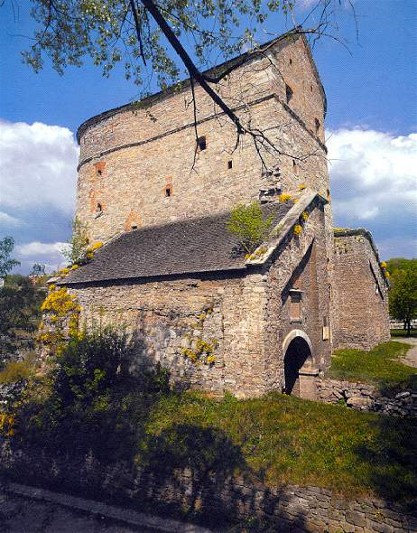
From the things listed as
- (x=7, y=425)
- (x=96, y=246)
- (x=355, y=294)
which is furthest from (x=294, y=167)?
(x=7, y=425)

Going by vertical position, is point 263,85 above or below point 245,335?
above

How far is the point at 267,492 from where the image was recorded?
6.97 metres

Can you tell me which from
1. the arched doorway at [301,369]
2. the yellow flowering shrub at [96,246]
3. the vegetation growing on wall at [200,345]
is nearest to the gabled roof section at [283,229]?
the vegetation growing on wall at [200,345]

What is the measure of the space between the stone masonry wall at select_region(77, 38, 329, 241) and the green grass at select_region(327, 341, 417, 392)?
806cm

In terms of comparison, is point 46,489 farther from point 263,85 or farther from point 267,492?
point 263,85

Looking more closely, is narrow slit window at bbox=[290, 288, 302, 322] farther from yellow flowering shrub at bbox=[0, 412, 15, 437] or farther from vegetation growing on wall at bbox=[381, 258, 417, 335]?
vegetation growing on wall at bbox=[381, 258, 417, 335]

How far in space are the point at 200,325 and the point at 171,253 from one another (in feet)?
11.5

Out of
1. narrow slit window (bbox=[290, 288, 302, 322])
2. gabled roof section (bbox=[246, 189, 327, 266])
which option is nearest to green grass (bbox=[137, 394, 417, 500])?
narrow slit window (bbox=[290, 288, 302, 322])

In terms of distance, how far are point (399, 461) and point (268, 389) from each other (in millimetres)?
3552

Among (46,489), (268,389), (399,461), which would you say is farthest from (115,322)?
(399,461)

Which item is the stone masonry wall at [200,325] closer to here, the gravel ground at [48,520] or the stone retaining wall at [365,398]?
the stone retaining wall at [365,398]

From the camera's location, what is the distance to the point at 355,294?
1881 centimetres

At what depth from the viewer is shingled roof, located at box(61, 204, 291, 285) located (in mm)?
11373

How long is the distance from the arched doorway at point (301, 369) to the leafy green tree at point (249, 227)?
3660 millimetres
